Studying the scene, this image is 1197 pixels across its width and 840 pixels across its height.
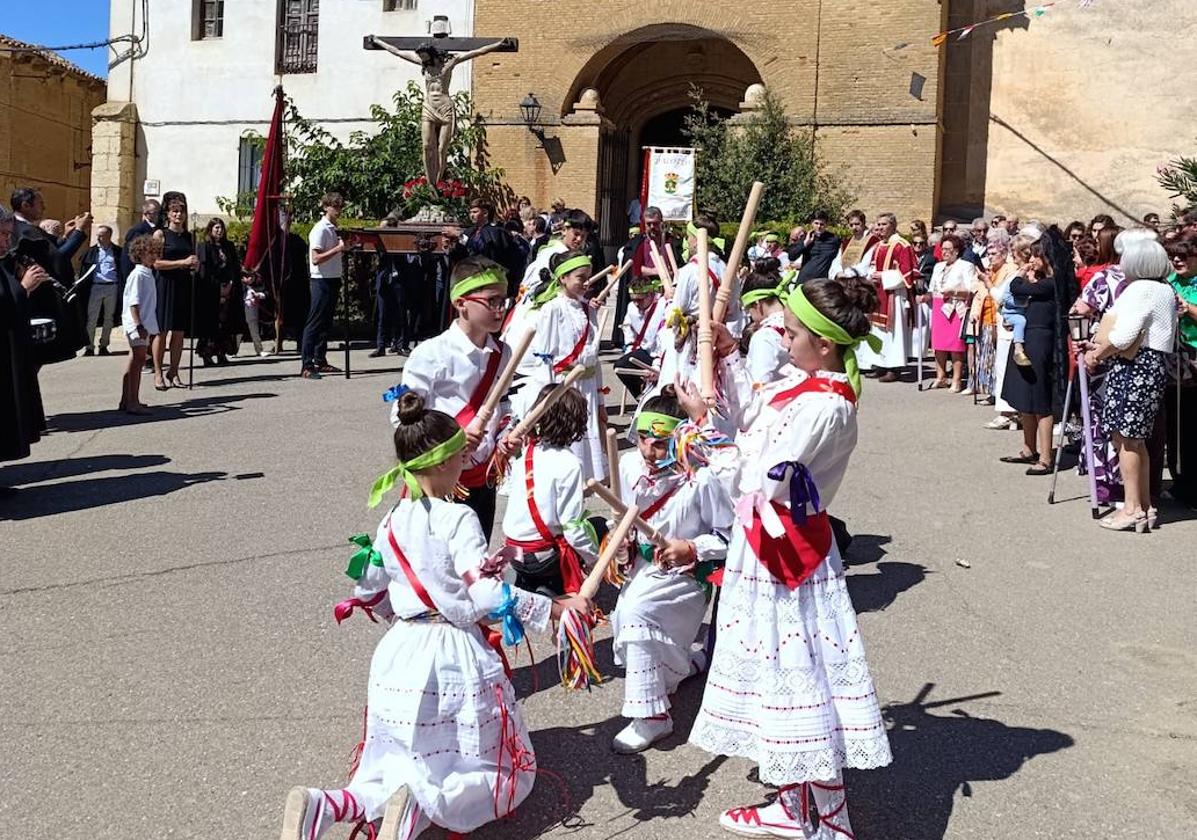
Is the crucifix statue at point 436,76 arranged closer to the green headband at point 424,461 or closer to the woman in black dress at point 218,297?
the woman in black dress at point 218,297

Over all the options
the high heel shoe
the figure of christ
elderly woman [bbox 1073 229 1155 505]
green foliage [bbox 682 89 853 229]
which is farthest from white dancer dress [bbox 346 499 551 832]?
the figure of christ

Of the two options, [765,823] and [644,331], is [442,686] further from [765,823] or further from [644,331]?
[644,331]

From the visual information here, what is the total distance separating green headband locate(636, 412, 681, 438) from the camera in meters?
4.59

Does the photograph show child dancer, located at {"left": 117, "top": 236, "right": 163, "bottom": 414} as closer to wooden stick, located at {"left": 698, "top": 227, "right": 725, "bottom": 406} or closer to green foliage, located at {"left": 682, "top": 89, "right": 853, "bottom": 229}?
wooden stick, located at {"left": 698, "top": 227, "right": 725, "bottom": 406}

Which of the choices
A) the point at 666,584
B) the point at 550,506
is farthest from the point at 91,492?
the point at 666,584

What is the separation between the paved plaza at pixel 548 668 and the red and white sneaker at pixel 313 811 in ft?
1.59

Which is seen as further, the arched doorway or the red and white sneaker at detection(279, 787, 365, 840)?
the arched doorway

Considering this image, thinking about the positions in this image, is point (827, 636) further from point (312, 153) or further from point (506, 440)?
point (312, 153)

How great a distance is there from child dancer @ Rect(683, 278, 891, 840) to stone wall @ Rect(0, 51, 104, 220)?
3094cm

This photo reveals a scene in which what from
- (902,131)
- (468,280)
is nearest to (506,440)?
(468,280)

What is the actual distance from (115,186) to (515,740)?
26085 millimetres

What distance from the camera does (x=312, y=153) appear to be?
22.9 meters

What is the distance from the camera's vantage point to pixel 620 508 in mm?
3777

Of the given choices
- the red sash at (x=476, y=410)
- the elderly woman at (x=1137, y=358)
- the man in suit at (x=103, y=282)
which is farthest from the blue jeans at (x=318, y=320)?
the red sash at (x=476, y=410)
